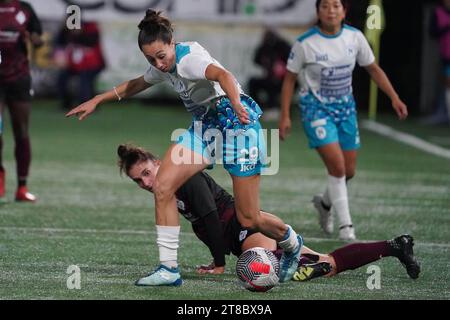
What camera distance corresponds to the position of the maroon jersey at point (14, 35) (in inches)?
483

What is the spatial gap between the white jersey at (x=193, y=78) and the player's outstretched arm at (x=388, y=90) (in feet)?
8.83

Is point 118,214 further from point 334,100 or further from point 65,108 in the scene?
point 65,108

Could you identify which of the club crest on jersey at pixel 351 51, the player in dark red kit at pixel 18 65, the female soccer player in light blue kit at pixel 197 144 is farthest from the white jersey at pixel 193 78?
the player in dark red kit at pixel 18 65

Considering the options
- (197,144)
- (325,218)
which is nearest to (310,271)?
(197,144)

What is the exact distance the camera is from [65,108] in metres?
25.5

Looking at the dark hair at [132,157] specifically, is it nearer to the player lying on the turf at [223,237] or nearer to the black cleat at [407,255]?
the player lying on the turf at [223,237]

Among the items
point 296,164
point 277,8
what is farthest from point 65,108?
point 296,164

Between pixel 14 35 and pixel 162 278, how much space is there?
16.9 ft

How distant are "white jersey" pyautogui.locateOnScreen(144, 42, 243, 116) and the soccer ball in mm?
1051

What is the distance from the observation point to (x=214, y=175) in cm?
1519

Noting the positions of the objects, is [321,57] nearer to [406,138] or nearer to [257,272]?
[257,272]

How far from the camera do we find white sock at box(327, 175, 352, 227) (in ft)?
34.7

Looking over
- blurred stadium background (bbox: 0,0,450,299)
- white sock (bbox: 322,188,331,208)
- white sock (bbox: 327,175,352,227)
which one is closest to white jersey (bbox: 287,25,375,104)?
white sock (bbox: 327,175,352,227)

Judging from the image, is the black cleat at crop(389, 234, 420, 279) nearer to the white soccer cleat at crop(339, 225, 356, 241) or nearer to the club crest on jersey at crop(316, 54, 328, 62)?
the white soccer cleat at crop(339, 225, 356, 241)
